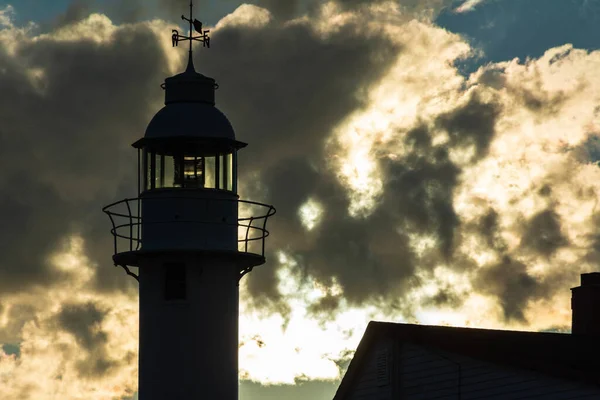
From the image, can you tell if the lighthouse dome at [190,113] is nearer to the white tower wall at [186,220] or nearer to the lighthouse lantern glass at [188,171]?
the lighthouse lantern glass at [188,171]

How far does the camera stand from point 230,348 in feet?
150

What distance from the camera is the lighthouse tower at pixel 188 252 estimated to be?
1775 inches

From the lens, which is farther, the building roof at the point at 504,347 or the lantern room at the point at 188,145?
the lantern room at the point at 188,145

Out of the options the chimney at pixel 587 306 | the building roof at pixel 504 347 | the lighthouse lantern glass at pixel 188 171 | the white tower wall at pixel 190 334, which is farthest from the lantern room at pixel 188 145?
the chimney at pixel 587 306

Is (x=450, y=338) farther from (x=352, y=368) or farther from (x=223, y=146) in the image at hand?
(x=223, y=146)

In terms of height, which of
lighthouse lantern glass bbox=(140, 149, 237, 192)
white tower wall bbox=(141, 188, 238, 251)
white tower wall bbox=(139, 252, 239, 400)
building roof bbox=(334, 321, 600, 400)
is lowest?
building roof bbox=(334, 321, 600, 400)

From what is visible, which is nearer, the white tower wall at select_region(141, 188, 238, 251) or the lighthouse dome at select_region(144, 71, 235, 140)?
the white tower wall at select_region(141, 188, 238, 251)

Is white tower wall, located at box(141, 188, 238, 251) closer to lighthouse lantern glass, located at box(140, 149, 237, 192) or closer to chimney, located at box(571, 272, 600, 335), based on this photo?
lighthouse lantern glass, located at box(140, 149, 237, 192)

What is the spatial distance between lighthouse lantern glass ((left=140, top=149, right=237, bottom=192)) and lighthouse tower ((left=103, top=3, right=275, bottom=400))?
1.1 inches

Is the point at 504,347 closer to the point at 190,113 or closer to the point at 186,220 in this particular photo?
the point at 186,220

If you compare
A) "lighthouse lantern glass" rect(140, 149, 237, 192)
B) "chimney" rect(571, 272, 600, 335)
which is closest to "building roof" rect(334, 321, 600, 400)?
"chimney" rect(571, 272, 600, 335)

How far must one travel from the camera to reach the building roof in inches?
1346

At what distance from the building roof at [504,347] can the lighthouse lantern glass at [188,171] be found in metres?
8.80

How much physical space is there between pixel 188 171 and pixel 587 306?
12086 millimetres
